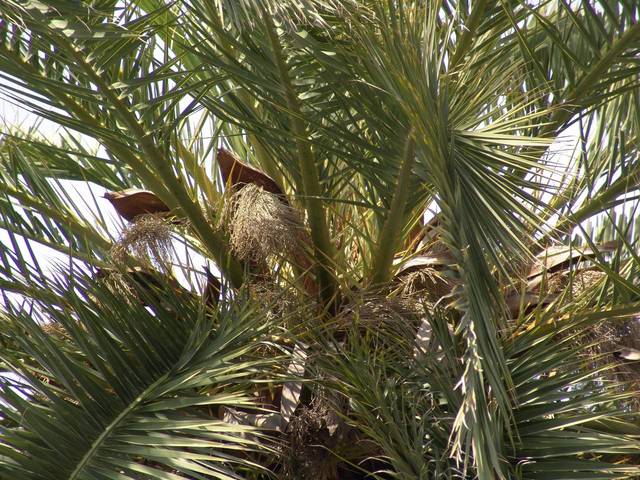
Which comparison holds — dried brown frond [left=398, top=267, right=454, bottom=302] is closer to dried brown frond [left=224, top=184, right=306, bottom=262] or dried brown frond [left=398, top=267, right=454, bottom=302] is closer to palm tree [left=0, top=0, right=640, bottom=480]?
palm tree [left=0, top=0, right=640, bottom=480]

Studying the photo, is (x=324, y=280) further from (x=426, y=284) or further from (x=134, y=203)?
(x=134, y=203)

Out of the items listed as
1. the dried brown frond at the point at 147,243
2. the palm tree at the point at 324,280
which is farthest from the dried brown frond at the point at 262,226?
the dried brown frond at the point at 147,243

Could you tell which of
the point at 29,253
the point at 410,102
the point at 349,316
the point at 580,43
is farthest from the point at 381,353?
the point at 580,43

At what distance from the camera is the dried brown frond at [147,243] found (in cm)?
270

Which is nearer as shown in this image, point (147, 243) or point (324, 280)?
point (147, 243)

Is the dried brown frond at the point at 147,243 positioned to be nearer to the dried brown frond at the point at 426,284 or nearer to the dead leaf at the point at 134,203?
the dead leaf at the point at 134,203

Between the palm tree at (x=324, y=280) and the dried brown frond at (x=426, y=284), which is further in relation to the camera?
the dried brown frond at (x=426, y=284)

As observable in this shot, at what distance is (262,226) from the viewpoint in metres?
2.56

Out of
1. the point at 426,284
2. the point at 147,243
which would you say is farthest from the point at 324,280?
the point at 147,243

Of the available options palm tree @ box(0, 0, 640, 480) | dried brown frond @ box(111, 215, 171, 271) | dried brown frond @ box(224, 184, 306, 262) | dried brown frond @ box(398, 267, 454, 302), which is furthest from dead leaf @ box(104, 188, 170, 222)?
dried brown frond @ box(398, 267, 454, 302)

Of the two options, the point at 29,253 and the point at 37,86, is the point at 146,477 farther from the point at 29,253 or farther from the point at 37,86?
the point at 37,86

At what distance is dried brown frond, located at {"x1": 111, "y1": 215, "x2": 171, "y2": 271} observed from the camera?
270 centimetres

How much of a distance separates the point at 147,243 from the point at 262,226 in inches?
14.5

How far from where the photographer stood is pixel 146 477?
2125 millimetres
